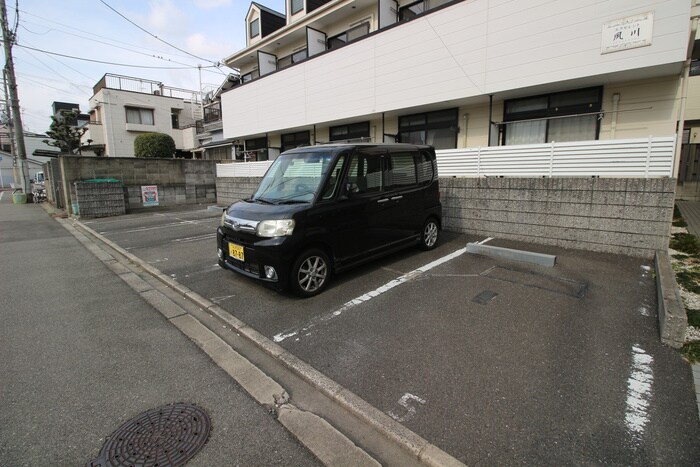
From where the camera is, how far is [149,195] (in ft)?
44.4

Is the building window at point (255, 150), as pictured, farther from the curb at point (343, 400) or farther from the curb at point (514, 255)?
the curb at point (343, 400)

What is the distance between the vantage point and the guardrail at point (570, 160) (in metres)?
5.14

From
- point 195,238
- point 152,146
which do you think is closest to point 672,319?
point 195,238

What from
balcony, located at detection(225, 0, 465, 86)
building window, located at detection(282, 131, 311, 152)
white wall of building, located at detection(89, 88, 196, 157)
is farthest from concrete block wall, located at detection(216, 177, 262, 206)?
white wall of building, located at detection(89, 88, 196, 157)

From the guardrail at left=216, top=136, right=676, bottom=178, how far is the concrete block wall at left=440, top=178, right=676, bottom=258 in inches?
7.9

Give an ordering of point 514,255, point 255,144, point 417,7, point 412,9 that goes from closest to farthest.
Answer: point 514,255, point 417,7, point 412,9, point 255,144

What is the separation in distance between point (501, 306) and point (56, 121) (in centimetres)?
3314

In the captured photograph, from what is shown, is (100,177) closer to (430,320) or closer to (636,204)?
(430,320)

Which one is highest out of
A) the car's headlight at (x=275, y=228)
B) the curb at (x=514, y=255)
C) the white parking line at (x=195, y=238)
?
the car's headlight at (x=275, y=228)

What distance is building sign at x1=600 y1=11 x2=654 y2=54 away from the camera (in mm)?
5773

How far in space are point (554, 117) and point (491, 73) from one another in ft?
5.71

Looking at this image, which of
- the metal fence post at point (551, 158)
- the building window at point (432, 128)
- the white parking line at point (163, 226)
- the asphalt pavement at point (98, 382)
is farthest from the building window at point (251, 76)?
the asphalt pavement at point (98, 382)

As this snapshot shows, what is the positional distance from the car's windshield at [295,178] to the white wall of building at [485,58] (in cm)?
530

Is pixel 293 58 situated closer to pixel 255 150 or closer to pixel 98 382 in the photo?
pixel 255 150
